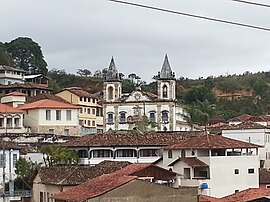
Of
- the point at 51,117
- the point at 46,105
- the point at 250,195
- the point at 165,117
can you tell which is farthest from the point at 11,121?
the point at 250,195

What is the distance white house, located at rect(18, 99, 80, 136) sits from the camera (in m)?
56.8

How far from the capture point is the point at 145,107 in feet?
223

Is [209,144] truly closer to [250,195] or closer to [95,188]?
[250,195]

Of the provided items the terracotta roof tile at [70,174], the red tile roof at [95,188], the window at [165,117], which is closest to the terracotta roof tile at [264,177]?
the terracotta roof tile at [70,174]

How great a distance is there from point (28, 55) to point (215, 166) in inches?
2612

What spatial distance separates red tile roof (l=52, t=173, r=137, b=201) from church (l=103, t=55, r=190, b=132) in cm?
3414

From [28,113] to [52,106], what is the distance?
1977 mm

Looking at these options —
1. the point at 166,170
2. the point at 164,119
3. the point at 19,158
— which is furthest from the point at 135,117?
the point at 166,170

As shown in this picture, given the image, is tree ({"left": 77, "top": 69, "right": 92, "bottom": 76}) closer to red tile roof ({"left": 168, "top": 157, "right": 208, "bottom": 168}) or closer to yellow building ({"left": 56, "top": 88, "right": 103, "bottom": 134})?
yellow building ({"left": 56, "top": 88, "right": 103, "bottom": 134})

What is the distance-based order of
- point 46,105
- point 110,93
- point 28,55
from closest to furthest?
point 46,105 < point 110,93 < point 28,55

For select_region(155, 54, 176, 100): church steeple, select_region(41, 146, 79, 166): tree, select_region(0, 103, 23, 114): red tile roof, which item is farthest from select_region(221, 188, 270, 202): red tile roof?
select_region(155, 54, 176, 100): church steeple

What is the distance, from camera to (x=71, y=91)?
71062mm

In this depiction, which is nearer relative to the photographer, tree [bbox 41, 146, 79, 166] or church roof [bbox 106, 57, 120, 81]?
tree [bbox 41, 146, 79, 166]

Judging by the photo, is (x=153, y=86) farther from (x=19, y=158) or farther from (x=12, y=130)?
(x=19, y=158)
